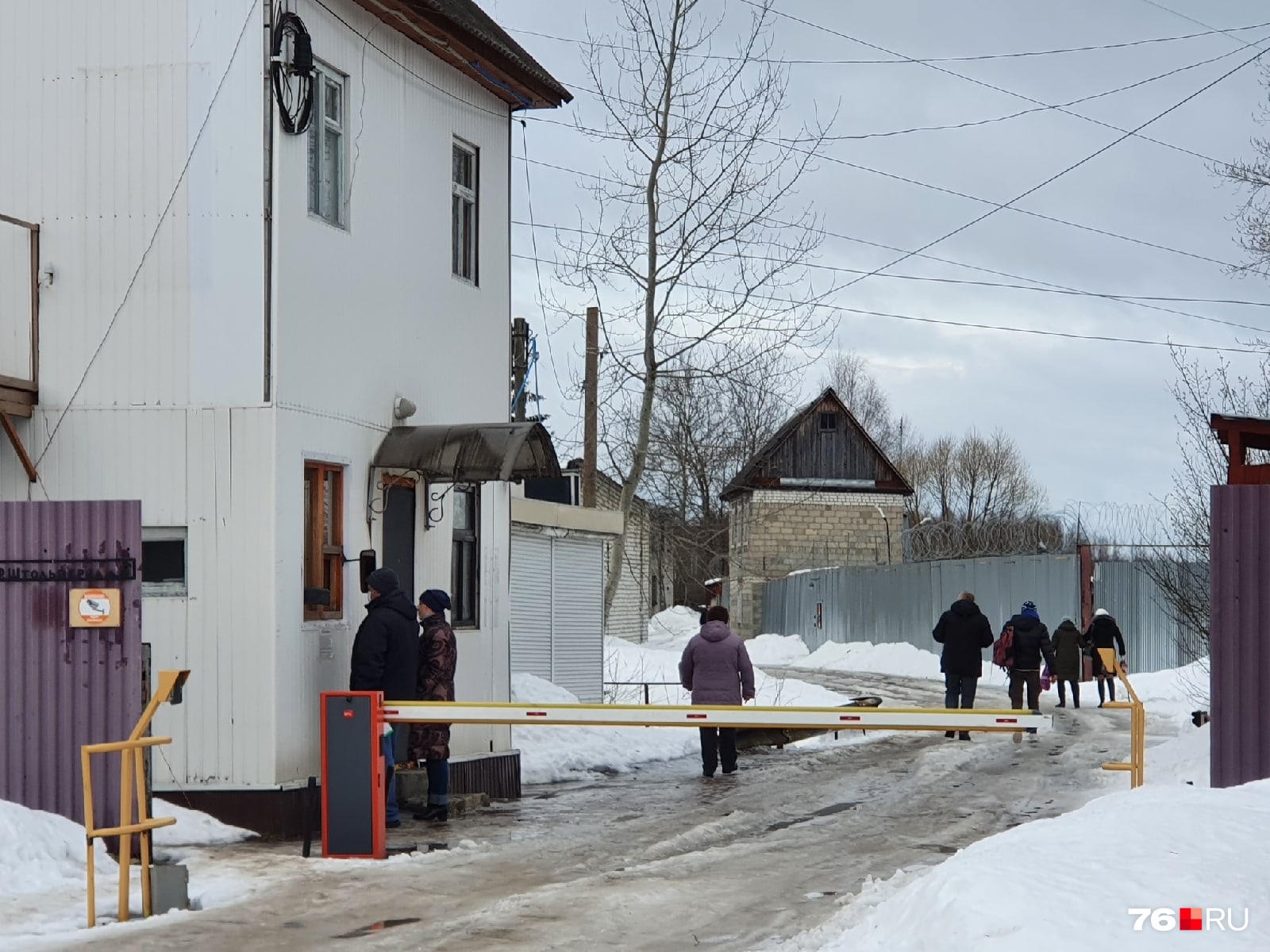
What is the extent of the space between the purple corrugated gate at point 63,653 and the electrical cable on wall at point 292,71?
3.34 m

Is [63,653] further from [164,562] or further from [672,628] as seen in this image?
[672,628]

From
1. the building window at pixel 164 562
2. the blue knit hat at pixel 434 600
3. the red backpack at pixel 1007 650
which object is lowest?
the red backpack at pixel 1007 650

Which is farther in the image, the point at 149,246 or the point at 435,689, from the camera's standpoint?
the point at 435,689

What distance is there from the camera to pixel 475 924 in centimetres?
852

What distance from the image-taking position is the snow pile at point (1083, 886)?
613 centimetres

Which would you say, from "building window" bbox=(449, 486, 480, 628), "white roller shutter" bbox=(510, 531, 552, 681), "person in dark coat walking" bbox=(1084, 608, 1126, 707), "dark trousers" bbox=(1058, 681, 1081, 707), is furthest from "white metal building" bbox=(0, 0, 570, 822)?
"dark trousers" bbox=(1058, 681, 1081, 707)

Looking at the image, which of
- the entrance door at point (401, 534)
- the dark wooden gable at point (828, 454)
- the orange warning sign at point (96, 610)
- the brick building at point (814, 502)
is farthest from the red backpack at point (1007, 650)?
the dark wooden gable at point (828, 454)

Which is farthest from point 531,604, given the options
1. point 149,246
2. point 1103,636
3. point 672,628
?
point 672,628

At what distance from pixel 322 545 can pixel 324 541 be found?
49 mm

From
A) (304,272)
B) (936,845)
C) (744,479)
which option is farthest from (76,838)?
(744,479)

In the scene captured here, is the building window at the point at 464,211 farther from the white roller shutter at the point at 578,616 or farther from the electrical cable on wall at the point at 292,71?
the white roller shutter at the point at 578,616

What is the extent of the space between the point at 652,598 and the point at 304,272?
61.6 meters

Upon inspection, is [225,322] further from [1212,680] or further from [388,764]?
[1212,680]

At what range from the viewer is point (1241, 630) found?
36.2 ft
